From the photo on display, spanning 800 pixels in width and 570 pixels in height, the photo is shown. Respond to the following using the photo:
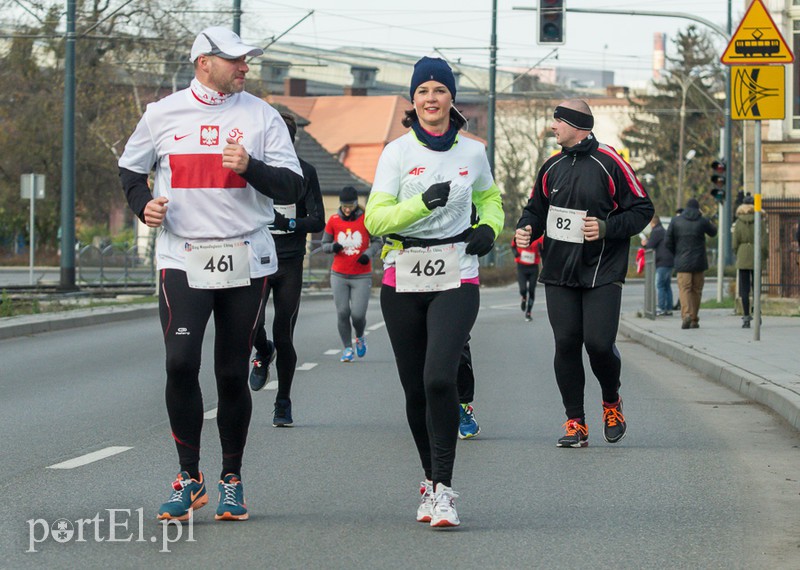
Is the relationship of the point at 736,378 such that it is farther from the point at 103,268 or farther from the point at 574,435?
the point at 103,268

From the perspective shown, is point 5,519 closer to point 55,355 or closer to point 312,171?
point 312,171

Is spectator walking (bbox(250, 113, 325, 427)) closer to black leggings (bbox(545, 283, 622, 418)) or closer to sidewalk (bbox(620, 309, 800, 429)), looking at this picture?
black leggings (bbox(545, 283, 622, 418))

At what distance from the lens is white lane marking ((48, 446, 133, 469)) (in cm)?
823

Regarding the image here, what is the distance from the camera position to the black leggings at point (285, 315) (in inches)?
395

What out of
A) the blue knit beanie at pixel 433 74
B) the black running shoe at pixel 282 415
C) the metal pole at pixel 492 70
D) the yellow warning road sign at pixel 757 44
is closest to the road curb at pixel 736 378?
the yellow warning road sign at pixel 757 44

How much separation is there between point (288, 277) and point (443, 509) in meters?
4.00

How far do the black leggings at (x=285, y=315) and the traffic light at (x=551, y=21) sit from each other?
709 inches

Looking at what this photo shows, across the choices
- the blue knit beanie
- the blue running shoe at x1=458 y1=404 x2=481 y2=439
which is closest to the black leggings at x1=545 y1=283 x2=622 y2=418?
the blue running shoe at x1=458 y1=404 x2=481 y2=439

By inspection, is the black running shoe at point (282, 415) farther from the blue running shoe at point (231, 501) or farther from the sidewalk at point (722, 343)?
the blue running shoe at point (231, 501)

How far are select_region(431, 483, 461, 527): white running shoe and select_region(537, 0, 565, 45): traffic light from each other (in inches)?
855

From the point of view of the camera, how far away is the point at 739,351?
16500mm

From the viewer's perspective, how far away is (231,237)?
21.2ft

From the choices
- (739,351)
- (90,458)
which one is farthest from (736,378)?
(90,458)

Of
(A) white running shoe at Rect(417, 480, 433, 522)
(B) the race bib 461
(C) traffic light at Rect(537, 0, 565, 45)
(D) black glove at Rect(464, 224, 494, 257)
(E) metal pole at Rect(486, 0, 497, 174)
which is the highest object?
(E) metal pole at Rect(486, 0, 497, 174)
